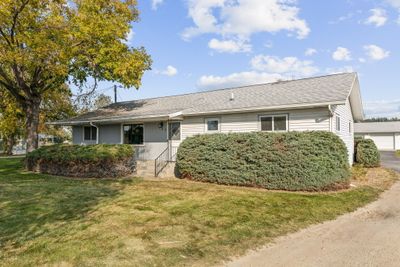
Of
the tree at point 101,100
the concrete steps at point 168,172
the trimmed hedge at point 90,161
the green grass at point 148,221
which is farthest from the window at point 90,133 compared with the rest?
the tree at point 101,100

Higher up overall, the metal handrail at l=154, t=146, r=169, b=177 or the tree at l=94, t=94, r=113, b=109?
the tree at l=94, t=94, r=113, b=109

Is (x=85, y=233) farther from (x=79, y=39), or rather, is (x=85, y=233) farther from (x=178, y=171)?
(x=79, y=39)

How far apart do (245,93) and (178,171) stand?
6.04m

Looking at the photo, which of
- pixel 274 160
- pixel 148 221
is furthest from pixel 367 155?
pixel 148 221

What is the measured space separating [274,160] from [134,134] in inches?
396

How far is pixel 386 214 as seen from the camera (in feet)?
22.5

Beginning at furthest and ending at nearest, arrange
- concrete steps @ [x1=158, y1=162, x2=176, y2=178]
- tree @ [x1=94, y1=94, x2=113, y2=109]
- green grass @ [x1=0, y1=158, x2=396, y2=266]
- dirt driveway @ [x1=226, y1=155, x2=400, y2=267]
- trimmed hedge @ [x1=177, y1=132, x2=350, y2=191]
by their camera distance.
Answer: tree @ [x1=94, y1=94, x2=113, y2=109]
concrete steps @ [x1=158, y1=162, x2=176, y2=178]
trimmed hedge @ [x1=177, y1=132, x2=350, y2=191]
green grass @ [x1=0, y1=158, x2=396, y2=266]
dirt driveway @ [x1=226, y1=155, x2=400, y2=267]

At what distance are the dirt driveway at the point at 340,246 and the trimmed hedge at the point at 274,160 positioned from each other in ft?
9.01

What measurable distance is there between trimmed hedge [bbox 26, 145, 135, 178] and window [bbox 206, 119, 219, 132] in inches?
159

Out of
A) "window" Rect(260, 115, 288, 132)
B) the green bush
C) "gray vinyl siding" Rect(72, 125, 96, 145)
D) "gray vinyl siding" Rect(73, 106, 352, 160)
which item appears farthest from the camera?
"gray vinyl siding" Rect(72, 125, 96, 145)

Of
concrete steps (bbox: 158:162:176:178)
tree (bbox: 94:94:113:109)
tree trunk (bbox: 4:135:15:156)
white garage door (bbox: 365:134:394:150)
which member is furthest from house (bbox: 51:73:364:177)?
A: tree (bbox: 94:94:113:109)

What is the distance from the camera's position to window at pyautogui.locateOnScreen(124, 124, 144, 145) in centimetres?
1705

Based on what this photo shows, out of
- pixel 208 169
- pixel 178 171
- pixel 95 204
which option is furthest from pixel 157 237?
pixel 178 171

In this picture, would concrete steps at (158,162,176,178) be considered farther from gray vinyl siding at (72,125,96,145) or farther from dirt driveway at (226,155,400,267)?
gray vinyl siding at (72,125,96,145)
